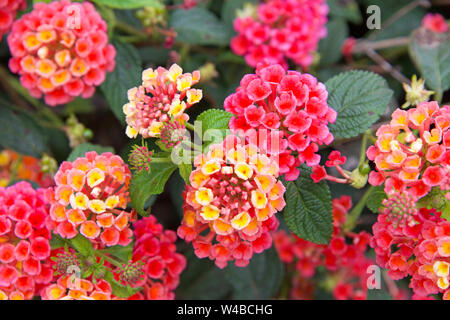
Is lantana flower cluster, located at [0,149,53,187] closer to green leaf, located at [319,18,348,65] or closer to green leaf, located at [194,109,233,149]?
Answer: green leaf, located at [194,109,233,149]

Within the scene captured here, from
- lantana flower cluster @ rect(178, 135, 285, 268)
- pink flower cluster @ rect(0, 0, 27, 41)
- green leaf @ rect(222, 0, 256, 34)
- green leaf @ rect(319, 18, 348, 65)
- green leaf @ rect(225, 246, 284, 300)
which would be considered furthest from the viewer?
green leaf @ rect(319, 18, 348, 65)

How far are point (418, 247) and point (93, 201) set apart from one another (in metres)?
0.74

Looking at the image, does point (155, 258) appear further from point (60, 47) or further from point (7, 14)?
point (7, 14)

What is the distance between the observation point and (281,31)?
1650 mm

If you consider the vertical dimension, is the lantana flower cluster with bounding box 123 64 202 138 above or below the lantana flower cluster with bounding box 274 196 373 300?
above

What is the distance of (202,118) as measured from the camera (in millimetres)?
1078

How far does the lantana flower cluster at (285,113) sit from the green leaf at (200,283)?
28.0 inches

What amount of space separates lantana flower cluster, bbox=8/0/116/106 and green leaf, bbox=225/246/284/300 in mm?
802

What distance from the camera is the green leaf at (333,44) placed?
2014 mm

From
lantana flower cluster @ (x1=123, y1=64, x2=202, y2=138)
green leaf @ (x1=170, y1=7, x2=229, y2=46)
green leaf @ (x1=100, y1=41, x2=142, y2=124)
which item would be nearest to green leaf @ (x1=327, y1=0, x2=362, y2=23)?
green leaf @ (x1=170, y1=7, x2=229, y2=46)

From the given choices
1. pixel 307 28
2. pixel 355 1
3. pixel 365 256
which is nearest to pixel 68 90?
pixel 307 28

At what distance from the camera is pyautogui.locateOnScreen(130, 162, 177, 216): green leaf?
3.52ft

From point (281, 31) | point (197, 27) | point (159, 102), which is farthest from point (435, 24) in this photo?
point (159, 102)

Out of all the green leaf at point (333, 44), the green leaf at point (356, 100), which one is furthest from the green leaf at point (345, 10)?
the green leaf at point (356, 100)
